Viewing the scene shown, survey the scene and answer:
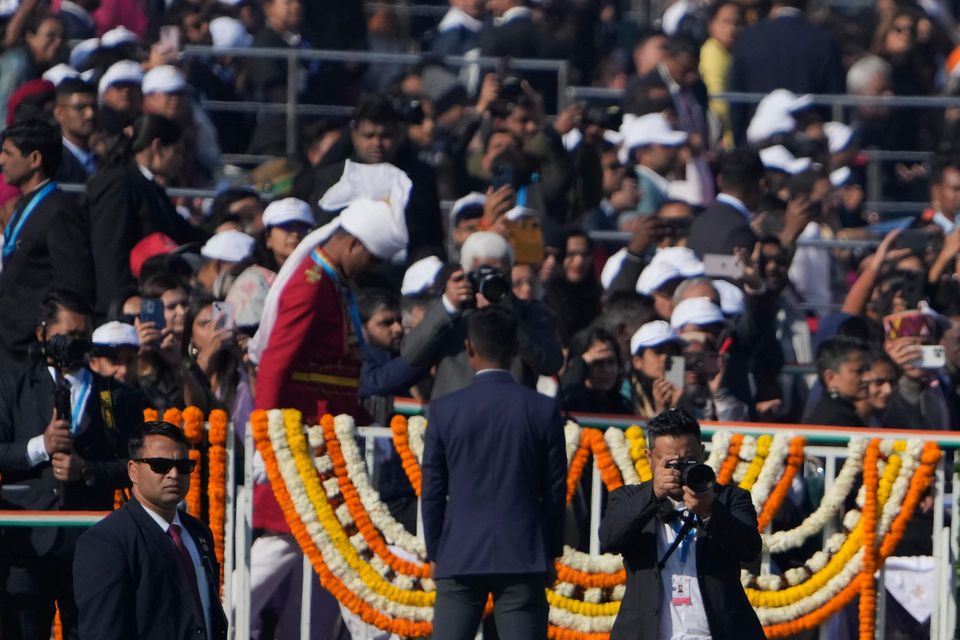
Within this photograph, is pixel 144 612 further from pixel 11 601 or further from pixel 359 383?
pixel 359 383

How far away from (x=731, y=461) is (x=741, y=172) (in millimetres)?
3649

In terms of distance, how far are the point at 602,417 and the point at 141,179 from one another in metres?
3.00

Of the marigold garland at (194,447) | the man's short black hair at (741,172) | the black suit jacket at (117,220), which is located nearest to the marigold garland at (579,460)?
the marigold garland at (194,447)

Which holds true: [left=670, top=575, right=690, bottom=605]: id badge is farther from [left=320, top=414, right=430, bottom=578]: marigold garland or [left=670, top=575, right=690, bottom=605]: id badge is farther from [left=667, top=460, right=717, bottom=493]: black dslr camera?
[left=320, top=414, right=430, bottom=578]: marigold garland

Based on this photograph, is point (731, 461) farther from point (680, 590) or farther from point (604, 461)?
point (680, 590)

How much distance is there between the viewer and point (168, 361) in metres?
9.89

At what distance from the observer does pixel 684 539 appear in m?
8.05

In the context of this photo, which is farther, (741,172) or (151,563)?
(741,172)

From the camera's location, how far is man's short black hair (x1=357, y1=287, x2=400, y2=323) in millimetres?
10492

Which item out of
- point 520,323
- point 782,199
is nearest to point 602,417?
point 520,323

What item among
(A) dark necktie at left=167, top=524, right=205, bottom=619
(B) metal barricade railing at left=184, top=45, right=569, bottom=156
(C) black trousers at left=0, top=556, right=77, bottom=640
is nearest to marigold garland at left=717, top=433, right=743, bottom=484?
(A) dark necktie at left=167, top=524, right=205, bottom=619

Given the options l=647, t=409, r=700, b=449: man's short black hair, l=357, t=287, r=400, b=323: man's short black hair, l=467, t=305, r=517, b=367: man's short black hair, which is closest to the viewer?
l=647, t=409, r=700, b=449: man's short black hair

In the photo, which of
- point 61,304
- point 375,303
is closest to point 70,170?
point 375,303

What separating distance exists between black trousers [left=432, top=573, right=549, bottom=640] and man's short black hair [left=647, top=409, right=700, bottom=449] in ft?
3.44
